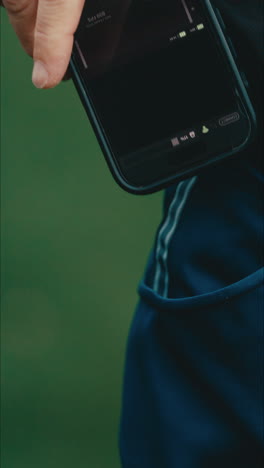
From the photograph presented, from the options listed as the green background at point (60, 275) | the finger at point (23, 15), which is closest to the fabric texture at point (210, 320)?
the finger at point (23, 15)

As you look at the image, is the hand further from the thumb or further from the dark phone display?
the dark phone display

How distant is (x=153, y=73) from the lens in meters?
0.69

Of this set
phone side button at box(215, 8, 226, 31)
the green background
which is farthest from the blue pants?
the green background

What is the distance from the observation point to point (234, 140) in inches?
27.3

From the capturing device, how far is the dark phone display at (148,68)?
67cm

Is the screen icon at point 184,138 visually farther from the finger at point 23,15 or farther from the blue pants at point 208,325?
the finger at point 23,15

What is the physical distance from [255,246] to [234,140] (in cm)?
10

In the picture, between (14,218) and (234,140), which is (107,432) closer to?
(14,218)

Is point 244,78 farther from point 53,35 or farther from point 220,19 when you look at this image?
point 53,35

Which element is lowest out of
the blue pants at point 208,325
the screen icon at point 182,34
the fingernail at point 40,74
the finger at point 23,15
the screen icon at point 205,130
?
the blue pants at point 208,325

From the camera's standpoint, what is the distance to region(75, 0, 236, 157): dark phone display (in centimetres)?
67

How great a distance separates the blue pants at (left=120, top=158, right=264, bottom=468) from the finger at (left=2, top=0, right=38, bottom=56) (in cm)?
21

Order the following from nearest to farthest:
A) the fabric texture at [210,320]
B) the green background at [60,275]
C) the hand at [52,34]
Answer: the hand at [52,34], the fabric texture at [210,320], the green background at [60,275]

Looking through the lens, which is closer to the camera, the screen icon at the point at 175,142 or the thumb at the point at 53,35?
the thumb at the point at 53,35
